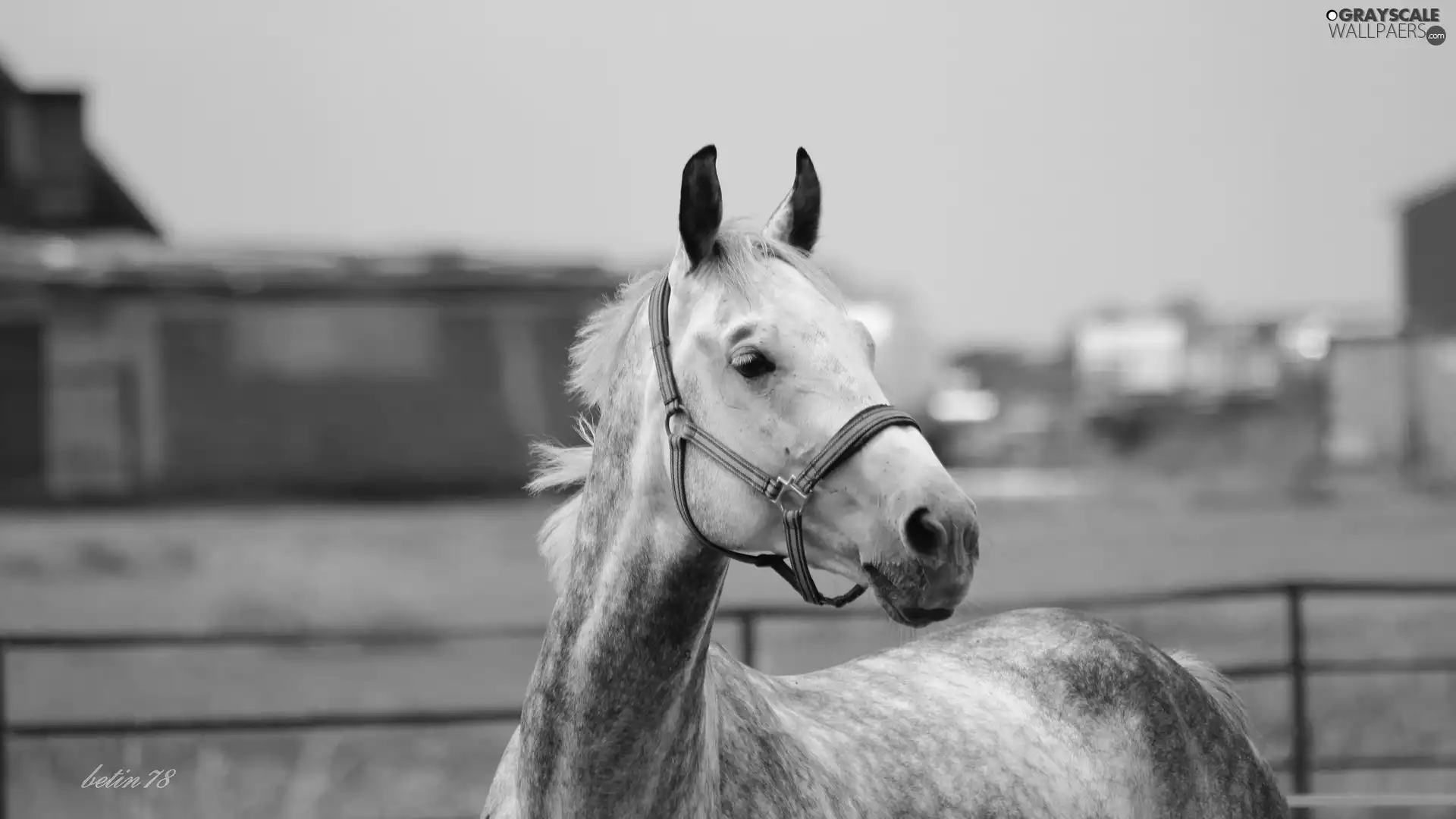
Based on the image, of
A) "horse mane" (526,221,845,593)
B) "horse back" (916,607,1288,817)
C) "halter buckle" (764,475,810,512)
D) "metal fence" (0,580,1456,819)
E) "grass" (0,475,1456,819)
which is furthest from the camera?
"grass" (0,475,1456,819)

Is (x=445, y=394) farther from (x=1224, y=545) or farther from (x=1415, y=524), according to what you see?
(x=1415, y=524)

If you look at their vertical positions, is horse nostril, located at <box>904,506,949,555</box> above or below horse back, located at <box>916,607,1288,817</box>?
above

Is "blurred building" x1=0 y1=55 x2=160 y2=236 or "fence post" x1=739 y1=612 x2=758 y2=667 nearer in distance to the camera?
"fence post" x1=739 y1=612 x2=758 y2=667

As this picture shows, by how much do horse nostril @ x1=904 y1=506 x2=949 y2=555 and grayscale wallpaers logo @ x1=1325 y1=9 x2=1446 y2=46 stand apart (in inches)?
153

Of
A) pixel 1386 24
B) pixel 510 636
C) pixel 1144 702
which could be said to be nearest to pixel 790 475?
pixel 1144 702

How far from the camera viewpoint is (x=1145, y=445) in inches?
1099

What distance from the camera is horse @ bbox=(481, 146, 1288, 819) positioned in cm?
165

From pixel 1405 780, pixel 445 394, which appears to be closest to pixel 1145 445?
pixel 445 394

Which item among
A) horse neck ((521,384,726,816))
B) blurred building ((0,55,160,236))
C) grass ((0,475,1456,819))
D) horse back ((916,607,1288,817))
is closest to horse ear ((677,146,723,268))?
horse neck ((521,384,726,816))

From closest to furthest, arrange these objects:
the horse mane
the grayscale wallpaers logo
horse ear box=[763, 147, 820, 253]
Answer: the horse mane < horse ear box=[763, 147, 820, 253] < the grayscale wallpaers logo

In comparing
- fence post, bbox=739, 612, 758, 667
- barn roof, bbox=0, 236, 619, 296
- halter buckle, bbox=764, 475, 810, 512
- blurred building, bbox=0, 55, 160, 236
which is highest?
blurred building, bbox=0, 55, 160, 236

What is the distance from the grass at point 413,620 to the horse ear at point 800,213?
0.65 meters

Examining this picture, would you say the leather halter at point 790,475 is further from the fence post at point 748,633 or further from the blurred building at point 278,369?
the blurred building at point 278,369

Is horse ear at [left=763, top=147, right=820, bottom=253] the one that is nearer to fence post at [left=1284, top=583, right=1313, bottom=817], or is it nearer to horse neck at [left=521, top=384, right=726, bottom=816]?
horse neck at [left=521, top=384, right=726, bottom=816]
